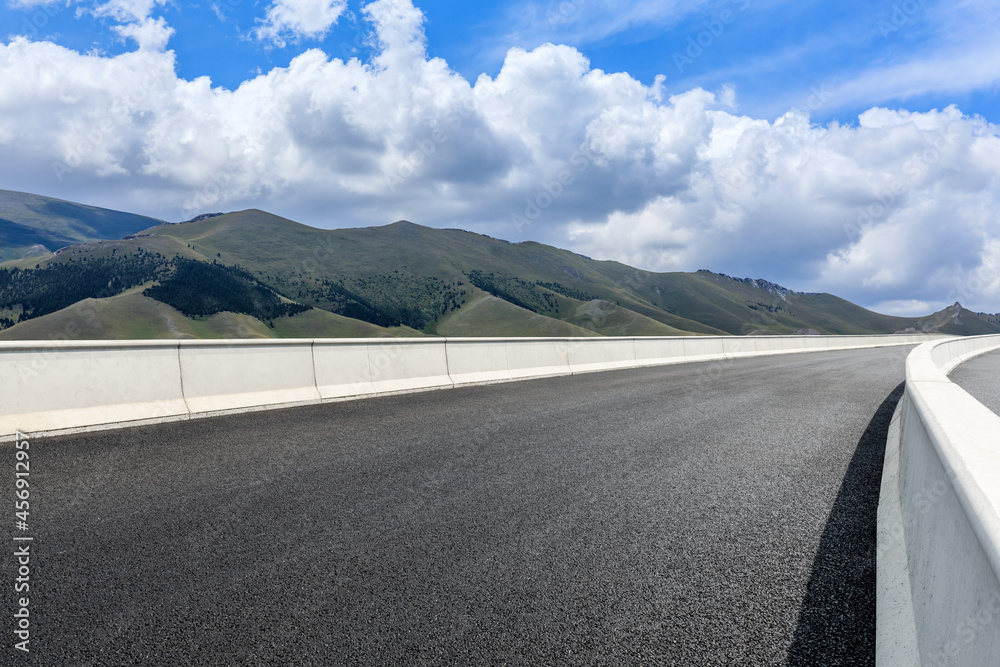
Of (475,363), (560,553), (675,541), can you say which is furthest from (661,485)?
(475,363)

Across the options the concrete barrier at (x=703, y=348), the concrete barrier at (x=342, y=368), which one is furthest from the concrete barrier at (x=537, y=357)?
the concrete barrier at (x=703, y=348)

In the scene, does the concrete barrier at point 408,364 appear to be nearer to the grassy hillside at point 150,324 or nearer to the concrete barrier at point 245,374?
the concrete barrier at point 245,374

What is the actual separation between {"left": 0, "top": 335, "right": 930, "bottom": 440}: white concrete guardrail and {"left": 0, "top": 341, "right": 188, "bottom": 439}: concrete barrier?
1cm

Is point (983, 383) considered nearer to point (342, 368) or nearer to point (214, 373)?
point (342, 368)

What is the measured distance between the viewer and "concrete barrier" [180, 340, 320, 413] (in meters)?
9.20

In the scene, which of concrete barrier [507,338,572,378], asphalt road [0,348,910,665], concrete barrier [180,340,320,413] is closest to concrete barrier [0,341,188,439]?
concrete barrier [180,340,320,413]

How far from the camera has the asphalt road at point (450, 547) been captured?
2.86 m

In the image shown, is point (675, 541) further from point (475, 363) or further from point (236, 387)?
point (475, 363)

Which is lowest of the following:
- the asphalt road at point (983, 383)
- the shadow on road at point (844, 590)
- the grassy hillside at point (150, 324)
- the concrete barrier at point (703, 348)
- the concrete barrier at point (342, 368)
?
the asphalt road at point (983, 383)

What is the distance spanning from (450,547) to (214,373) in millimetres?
6824

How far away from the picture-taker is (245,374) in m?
9.97

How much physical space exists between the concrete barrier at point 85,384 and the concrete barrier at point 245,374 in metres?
0.26

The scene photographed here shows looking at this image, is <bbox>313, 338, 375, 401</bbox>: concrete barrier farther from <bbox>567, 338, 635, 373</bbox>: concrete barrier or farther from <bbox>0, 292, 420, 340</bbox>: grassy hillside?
<bbox>0, 292, 420, 340</bbox>: grassy hillside

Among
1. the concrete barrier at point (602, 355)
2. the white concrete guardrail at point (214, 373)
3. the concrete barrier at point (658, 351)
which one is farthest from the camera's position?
the concrete barrier at point (658, 351)
